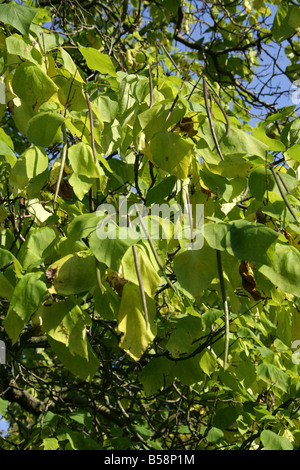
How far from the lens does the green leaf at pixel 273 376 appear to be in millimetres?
1766

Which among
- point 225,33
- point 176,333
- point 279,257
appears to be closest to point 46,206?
point 176,333

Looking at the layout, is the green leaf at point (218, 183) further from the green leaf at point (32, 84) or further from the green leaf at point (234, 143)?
the green leaf at point (32, 84)

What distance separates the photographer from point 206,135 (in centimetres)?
115

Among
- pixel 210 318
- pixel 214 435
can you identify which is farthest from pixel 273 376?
pixel 214 435

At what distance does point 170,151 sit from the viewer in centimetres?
114

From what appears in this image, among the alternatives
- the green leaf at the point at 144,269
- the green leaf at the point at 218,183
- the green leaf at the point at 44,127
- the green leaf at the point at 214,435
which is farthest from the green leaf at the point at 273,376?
the green leaf at the point at 44,127

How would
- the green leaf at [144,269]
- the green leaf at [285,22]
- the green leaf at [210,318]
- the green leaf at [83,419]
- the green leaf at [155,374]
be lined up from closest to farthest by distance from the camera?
the green leaf at [144,269]
the green leaf at [210,318]
the green leaf at [155,374]
the green leaf at [83,419]
the green leaf at [285,22]

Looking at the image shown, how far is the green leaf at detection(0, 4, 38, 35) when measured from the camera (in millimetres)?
1195

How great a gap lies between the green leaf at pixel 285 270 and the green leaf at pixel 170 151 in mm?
295

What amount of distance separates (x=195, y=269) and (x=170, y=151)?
29 cm

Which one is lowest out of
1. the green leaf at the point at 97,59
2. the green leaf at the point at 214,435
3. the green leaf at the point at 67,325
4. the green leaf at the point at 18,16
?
the green leaf at the point at 214,435

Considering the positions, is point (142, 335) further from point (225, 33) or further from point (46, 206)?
point (225, 33)

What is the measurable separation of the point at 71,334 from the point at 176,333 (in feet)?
1.49

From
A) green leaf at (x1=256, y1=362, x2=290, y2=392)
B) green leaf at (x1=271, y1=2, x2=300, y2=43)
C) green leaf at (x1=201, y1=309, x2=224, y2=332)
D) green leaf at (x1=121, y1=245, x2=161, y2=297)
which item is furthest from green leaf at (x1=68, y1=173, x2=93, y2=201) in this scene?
green leaf at (x1=271, y1=2, x2=300, y2=43)
